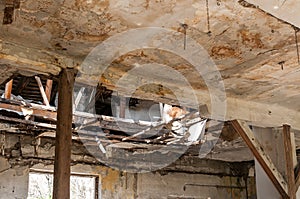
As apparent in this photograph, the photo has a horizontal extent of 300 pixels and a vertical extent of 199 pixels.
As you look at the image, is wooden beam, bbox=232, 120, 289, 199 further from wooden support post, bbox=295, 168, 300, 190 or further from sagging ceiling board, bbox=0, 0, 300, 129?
sagging ceiling board, bbox=0, 0, 300, 129

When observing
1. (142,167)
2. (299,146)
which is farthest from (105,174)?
(299,146)

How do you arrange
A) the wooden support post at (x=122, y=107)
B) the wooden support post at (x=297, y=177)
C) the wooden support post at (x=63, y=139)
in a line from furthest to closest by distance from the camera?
the wooden support post at (x=122, y=107), the wooden support post at (x=297, y=177), the wooden support post at (x=63, y=139)

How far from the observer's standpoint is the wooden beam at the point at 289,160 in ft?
13.9

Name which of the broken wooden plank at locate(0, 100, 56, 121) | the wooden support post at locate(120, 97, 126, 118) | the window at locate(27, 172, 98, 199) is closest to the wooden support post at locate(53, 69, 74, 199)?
the broken wooden plank at locate(0, 100, 56, 121)

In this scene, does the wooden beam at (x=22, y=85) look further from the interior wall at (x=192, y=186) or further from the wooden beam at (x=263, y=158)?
the wooden beam at (x=263, y=158)

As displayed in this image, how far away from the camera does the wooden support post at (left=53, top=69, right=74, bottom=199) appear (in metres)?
2.72

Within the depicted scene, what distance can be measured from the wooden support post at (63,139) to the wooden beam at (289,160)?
8.38 ft

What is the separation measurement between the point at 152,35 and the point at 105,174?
5033 millimetres

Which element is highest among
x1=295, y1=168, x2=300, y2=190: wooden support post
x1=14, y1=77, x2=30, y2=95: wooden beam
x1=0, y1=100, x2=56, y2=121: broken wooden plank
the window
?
x1=14, y1=77, x2=30, y2=95: wooden beam

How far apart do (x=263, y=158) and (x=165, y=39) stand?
2.03 meters

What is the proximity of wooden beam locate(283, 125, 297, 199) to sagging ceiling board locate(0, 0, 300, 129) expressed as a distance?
67 centimetres

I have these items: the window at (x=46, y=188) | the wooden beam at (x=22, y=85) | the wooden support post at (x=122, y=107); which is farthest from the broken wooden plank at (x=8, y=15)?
the window at (x=46, y=188)

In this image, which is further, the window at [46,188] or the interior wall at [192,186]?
the window at [46,188]

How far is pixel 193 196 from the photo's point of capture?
27.3 ft
